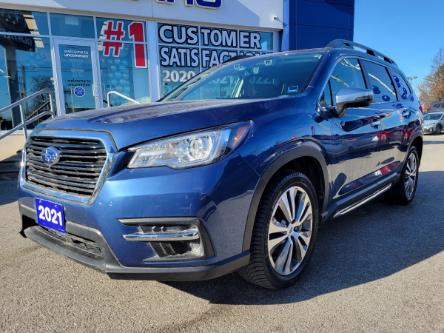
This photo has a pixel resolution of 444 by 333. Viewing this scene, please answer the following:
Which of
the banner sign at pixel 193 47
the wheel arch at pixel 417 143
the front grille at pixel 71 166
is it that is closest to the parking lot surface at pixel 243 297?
the front grille at pixel 71 166

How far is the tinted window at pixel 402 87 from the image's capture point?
464cm

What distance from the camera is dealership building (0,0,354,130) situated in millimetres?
10406

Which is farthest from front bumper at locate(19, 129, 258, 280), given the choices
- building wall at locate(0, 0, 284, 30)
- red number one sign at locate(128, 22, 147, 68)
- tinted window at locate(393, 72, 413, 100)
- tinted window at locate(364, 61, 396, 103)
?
red number one sign at locate(128, 22, 147, 68)

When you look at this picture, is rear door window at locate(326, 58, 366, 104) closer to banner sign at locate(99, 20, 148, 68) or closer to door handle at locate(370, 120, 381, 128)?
door handle at locate(370, 120, 381, 128)

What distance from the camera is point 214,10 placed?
40.9 ft

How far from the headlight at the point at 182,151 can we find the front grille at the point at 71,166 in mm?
229

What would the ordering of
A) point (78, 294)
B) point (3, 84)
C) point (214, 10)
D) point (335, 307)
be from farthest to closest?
point (214, 10) < point (3, 84) < point (78, 294) < point (335, 307)

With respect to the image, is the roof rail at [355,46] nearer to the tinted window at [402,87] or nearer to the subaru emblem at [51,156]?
the tinted window at [402,87]

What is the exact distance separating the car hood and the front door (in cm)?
924

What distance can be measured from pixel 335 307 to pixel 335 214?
3.00 ft

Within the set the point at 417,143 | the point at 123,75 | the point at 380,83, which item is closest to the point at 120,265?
the point at 380,83

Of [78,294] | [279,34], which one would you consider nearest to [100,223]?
[78,294]

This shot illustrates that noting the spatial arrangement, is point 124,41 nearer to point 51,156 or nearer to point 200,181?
point 51,156

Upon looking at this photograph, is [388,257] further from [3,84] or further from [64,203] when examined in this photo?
[3,84]
